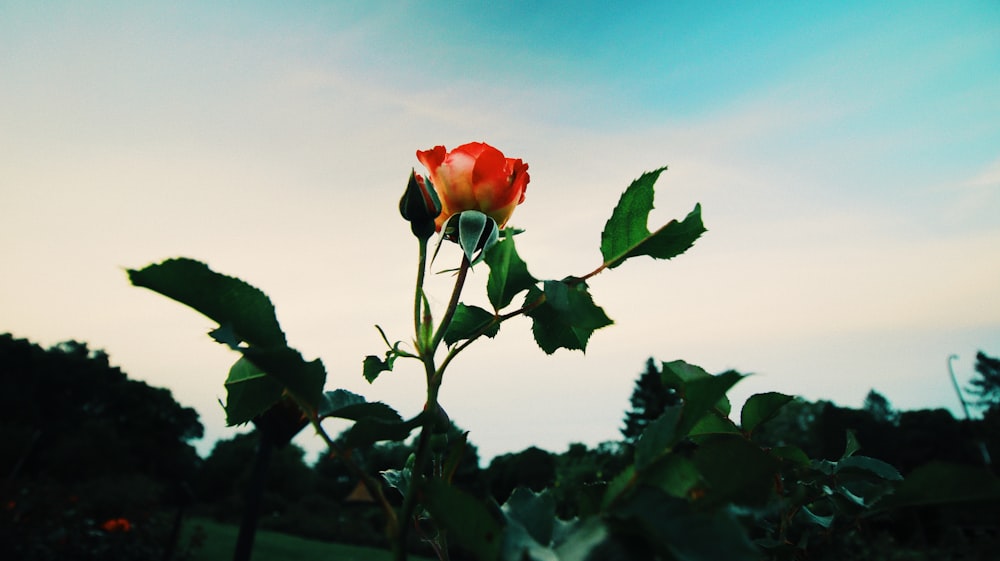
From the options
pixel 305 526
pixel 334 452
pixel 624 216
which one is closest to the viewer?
pixel 334 452

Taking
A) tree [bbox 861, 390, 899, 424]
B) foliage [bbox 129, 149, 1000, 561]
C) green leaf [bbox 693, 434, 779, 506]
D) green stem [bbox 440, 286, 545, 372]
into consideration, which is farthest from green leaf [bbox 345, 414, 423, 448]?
tree [bbox 861, 390, 899, 424]

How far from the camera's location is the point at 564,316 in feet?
1.70

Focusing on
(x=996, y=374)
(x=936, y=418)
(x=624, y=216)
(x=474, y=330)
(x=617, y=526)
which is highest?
(x=996, y=374)

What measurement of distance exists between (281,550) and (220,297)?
16.5 metres

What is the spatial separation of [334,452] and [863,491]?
561 mm

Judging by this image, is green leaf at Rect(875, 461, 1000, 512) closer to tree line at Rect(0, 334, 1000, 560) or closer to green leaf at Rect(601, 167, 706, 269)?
green leaf at Rect(601, 167, 706, 269)

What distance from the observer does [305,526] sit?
20547 mm

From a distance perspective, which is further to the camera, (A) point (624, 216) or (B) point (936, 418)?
(B) point (936, 418)

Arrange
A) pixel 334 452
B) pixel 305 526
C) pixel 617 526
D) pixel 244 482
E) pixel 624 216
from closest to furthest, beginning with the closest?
pixel 617 526
pixel 334 452
pixel 624 216
pixel 305 526
pixel 244 482

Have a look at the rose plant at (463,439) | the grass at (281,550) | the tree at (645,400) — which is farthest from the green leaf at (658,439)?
the tree at (645,400)

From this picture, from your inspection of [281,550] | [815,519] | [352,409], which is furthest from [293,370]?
[281,550]

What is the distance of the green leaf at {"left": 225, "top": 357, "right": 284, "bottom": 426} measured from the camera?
19.1 inches

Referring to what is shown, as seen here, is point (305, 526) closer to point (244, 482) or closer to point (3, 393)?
point (244, 482)

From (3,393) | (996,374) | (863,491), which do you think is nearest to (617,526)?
(863,491)
